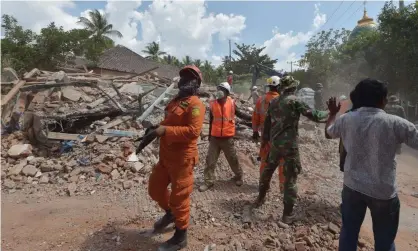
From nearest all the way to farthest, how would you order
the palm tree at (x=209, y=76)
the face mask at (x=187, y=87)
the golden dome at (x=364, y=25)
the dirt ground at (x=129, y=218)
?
1. the face mask at (x=187, y=87)
2. the dirt ground at (x=129, y=218)
3. the golden dome at (x=364, y=25)
4. the palm tree at (x=209, y=76)

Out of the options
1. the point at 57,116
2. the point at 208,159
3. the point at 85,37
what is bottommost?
the point at 208,159

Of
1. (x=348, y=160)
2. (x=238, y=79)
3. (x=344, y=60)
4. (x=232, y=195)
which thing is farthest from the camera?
(x=238, y=79)

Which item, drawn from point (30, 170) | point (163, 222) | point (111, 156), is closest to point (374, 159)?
point (163, 222)

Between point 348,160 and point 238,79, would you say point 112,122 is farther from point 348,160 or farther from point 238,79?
point 238,79

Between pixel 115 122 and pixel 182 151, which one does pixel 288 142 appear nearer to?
pixel 182 151

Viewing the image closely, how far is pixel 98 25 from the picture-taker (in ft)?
102

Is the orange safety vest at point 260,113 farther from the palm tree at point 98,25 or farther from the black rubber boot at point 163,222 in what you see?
the palm tree at point 98,25

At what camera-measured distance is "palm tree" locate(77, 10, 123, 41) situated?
1197 inches

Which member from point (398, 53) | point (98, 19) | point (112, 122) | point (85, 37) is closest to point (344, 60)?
point (398, 53)

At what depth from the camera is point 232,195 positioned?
4.60m

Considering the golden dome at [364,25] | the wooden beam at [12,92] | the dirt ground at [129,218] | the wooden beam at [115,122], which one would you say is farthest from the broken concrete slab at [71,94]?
the golden dome at [364,25]

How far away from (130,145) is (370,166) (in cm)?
499

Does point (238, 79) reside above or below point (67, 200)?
above

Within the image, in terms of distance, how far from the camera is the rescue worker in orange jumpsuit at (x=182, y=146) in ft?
9.12
